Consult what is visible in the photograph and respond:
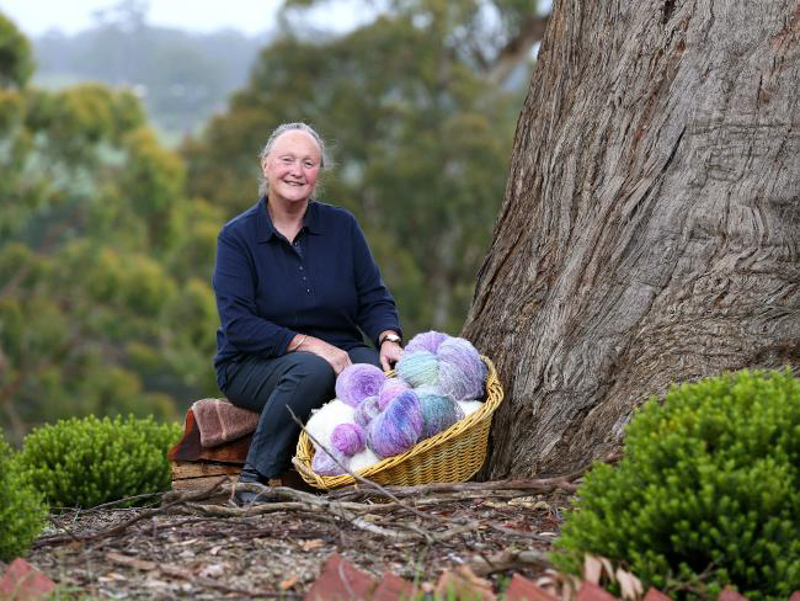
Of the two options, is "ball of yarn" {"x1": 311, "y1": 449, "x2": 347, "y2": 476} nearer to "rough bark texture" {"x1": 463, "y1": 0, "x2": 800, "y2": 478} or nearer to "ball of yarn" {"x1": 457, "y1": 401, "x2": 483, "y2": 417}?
"ball of yarn" {"x1": 457, "y1": 401, "x2": 483, "y2": 417}

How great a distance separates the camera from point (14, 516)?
457cm

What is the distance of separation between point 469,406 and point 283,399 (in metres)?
0.78

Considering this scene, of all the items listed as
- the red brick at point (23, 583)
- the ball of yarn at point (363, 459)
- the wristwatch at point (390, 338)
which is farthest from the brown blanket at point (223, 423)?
the red brick at point (23, 583)

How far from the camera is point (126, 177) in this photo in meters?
23.9

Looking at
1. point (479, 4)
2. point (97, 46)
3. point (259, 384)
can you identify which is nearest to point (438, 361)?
point (259, 384)

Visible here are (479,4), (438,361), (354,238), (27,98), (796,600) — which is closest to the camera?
(796,600)

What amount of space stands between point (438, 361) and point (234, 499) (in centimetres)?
102

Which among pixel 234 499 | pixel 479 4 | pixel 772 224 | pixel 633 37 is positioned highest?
pixel 479 4

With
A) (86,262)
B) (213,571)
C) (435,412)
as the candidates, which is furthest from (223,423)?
(86,262)

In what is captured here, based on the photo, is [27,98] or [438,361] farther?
[27,98]

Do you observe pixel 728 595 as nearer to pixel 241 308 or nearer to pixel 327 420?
pixel 327 420

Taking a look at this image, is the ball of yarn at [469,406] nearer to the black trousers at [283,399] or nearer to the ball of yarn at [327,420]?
the ball of yarn at [327,420]

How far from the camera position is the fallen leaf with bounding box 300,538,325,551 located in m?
4.61

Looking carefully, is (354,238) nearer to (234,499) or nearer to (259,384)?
(259,384)
